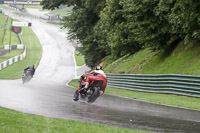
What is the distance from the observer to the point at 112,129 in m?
8.74

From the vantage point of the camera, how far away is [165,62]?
2769 cm

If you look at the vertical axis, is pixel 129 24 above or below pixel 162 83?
above

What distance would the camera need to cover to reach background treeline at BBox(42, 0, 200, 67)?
21.9m

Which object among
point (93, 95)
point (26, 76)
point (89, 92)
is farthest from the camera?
point (26, 76)

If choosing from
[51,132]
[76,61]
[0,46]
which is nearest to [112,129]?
[51,132]

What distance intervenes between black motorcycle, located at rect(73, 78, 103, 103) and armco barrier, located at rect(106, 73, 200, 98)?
5.72 meters

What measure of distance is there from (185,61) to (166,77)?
3.83m

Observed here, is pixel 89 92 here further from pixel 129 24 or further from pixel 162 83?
pixel 129 24

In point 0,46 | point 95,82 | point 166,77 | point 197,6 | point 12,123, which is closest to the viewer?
point 12,123

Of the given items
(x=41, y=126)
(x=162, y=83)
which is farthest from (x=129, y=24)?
(x=41, y=126)

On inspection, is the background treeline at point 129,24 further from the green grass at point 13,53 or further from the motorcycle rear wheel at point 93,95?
the green grass at point 13,53

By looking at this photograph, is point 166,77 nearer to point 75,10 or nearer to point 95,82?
Answer: point 95,82

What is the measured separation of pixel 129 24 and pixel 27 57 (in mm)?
41605

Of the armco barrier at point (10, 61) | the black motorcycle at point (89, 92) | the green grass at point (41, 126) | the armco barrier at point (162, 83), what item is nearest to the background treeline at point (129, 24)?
the armco barrier at point (162, 83)
